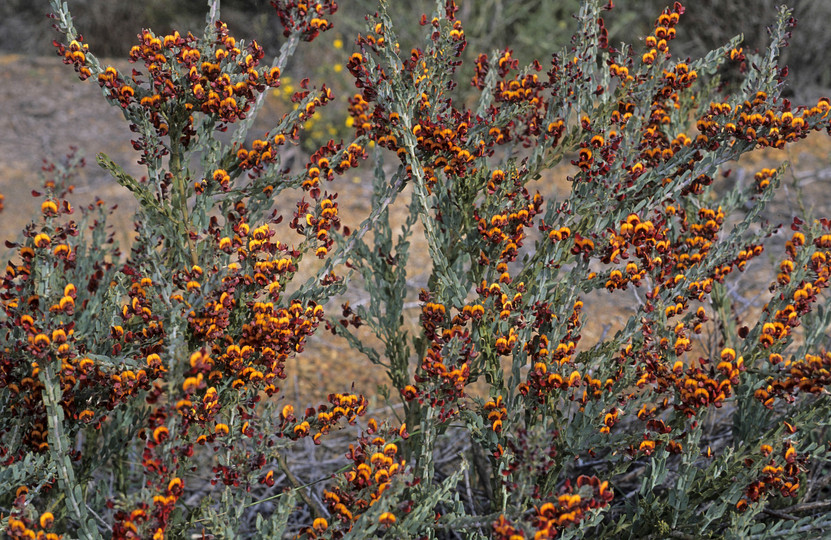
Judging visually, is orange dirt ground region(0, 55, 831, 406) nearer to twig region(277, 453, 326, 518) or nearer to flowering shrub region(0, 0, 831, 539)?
Result: flowering shrub region(0, 0, 831, 539)

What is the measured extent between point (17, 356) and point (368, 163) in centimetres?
532

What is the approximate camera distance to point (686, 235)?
2293 millimetres

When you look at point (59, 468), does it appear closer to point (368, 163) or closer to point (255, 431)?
point (255, 431)

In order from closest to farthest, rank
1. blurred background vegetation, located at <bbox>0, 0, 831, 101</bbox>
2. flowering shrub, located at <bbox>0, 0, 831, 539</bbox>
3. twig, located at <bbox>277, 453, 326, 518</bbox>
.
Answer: flowering shrub, located at <bbox>0, 0, 831, 539</bbox> → twig, located at <bbox>277, 453, 326, 518</bbox> → blurred background vegetation, located at <bbox>0, 0, 831, 101</bbox>

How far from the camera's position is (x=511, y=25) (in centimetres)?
899

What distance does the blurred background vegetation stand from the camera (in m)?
7.55

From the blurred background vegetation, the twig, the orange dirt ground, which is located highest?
the blurred background vegetation

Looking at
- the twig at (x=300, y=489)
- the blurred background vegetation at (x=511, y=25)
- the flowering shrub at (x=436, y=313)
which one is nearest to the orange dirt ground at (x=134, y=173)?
the flowering shrub at (x=436, y=313)

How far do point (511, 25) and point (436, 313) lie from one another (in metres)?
7.79

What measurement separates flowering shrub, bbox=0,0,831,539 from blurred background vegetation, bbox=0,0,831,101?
471 centimetres

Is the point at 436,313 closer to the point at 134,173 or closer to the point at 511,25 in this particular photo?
the point at 134,173

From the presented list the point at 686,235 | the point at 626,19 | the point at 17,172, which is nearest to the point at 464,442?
the point at 686,235

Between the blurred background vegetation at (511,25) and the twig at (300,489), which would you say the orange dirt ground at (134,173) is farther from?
the twig at (300,489)

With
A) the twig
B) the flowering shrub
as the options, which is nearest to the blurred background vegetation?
the flowering shrub
